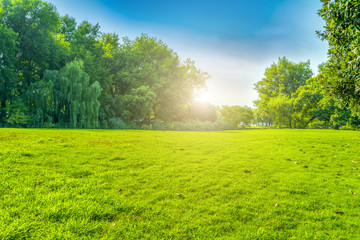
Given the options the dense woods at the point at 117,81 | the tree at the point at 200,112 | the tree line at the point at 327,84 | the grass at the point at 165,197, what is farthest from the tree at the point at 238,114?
the grass at the point at 165,197

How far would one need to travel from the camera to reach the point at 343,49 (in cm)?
677

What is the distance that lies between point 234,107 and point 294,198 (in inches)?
1314

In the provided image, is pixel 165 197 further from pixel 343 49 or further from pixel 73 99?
pixel 73 99

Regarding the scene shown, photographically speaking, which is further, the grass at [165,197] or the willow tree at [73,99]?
the willow tree at [73,99]

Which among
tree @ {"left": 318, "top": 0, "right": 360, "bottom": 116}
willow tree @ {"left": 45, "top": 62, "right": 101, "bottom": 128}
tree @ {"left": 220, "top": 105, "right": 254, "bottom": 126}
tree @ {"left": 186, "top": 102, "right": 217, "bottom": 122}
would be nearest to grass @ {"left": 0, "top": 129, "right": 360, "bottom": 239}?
tree @ {"left": 318, "top": 0, "right": 360, "bottom": 116}

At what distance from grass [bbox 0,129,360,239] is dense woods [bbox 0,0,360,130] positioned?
4.56 metres

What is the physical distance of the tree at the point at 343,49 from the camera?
5.83 meters

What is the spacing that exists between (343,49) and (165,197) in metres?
8.43

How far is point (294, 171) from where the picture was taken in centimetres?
574

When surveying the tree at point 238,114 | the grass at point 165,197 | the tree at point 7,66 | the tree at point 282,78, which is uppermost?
the tree at point 282,78

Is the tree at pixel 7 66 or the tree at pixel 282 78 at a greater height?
the tree at pixel 282 78

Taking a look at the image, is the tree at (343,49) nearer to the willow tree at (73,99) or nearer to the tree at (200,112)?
the willow tree at (73,99)

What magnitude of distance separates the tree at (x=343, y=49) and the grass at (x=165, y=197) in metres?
3.21

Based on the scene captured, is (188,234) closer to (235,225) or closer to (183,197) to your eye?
(235,225)
